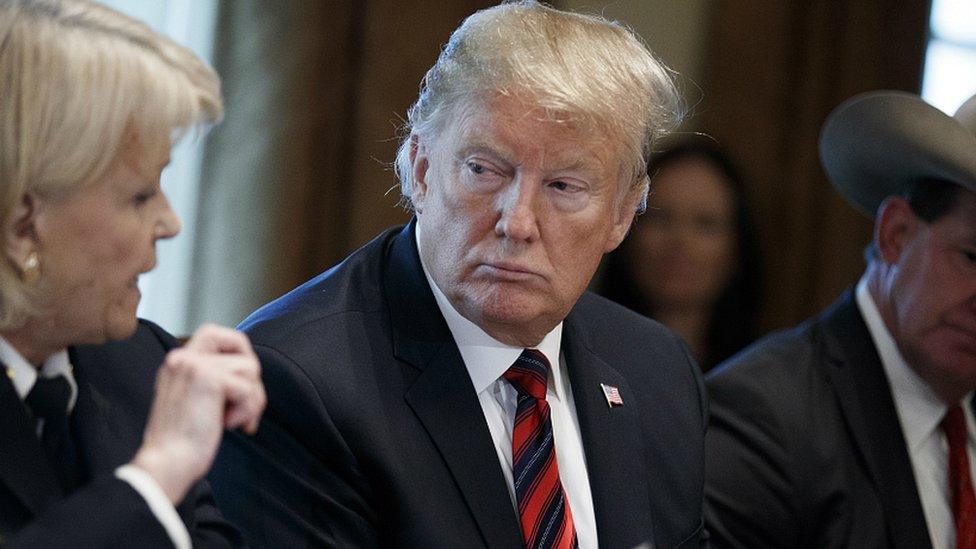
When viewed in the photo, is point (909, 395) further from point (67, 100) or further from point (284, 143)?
point (67, 100)

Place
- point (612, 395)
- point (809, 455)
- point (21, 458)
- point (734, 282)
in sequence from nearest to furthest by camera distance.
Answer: point (21, 458) < point (612, 395) < point (809, 455) < point (734, 282)

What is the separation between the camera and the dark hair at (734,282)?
4711 mm

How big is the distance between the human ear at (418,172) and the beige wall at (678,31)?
2.35 metres

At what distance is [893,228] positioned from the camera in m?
3.08

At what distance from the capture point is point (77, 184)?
167 cm

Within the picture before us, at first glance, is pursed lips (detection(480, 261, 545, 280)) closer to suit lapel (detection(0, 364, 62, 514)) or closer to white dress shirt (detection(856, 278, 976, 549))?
suit lapel (detection(0, 364, 62, 514))

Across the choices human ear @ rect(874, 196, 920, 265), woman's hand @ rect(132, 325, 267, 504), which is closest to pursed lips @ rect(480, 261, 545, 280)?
woman's hand @ rect(132, 325, 267, 504)

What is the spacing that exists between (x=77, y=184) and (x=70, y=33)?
18 cm

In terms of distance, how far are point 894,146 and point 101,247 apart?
1.84 m

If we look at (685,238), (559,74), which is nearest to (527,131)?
(559,74)

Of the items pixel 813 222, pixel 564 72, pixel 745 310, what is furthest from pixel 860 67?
pixel 564 72

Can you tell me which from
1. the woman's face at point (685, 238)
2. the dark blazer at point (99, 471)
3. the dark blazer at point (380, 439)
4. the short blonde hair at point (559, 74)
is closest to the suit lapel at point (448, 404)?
the dark blazer at point (380, 439)

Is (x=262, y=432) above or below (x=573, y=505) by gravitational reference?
above

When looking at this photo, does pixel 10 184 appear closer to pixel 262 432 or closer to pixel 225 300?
pixel 262 432
